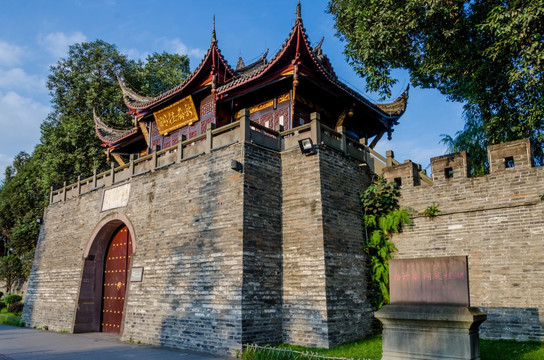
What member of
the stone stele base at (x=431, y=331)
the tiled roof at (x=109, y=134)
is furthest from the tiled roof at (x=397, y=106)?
the stone stele base at (x=431, y=331)

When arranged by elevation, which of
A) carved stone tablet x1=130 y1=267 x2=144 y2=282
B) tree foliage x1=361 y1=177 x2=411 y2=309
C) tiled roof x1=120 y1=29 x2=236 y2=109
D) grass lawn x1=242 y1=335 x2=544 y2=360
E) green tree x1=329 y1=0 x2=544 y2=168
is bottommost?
grass lawn x1=242 y1=335 x2=544 y2=360

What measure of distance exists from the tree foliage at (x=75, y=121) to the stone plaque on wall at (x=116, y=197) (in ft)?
26.4

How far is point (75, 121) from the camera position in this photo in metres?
22.0

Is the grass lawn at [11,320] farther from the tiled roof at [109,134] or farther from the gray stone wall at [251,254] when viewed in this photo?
the tiled roof at [109,134]

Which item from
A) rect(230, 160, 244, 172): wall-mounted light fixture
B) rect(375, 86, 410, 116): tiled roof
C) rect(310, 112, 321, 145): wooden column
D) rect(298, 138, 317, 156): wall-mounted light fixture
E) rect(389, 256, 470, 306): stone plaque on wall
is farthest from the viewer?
rect(375, 86, 410, 116): tiled roof

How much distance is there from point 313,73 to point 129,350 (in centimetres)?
840

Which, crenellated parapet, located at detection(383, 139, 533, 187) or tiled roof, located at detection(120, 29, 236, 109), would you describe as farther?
tiled roof, located at detection(120, 29, 236, 109)

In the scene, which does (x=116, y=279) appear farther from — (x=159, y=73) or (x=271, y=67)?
(x=159, y=73)

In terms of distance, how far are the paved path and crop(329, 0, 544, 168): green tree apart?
24.9ft

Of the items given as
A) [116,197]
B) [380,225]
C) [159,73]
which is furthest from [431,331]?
[159,73]

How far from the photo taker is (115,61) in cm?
2469

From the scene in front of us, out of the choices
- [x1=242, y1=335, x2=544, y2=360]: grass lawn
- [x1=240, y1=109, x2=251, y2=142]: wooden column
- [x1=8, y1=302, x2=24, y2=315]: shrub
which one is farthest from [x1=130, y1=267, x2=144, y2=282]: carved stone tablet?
[x1=8, y1=302, x2=24, y2=315]: shrub

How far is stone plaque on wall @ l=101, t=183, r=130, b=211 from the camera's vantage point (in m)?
13.3

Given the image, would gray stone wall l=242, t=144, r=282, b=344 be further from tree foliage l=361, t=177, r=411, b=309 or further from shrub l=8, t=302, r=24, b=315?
shrub l=8, t=302, r=24, b=315
